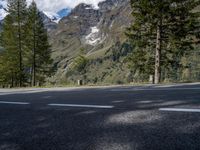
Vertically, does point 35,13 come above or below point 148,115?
above

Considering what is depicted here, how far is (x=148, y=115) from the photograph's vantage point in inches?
161

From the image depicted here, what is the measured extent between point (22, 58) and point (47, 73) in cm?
496

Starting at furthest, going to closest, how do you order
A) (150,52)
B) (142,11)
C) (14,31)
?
(14,31) → (150,52) → (142,11)

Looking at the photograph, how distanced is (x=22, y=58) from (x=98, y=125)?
31.8 m

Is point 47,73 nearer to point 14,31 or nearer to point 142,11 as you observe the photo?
point 14,31

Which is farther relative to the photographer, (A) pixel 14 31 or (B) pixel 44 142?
(A) pixel 14 31

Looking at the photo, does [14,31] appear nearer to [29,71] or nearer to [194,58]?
[29,71]

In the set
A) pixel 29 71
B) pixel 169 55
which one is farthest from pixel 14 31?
pixel 169 55

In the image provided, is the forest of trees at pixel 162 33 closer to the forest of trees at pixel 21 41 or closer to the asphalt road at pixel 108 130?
the asphalt road at pixel 108 130

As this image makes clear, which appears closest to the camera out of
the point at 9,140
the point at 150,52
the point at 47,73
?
the point at 9,140

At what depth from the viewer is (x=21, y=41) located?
32.5 m

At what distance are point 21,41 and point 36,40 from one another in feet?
6.63

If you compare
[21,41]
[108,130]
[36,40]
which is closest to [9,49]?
[21,41]

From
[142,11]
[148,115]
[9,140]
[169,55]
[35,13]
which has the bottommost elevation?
[9,140]
